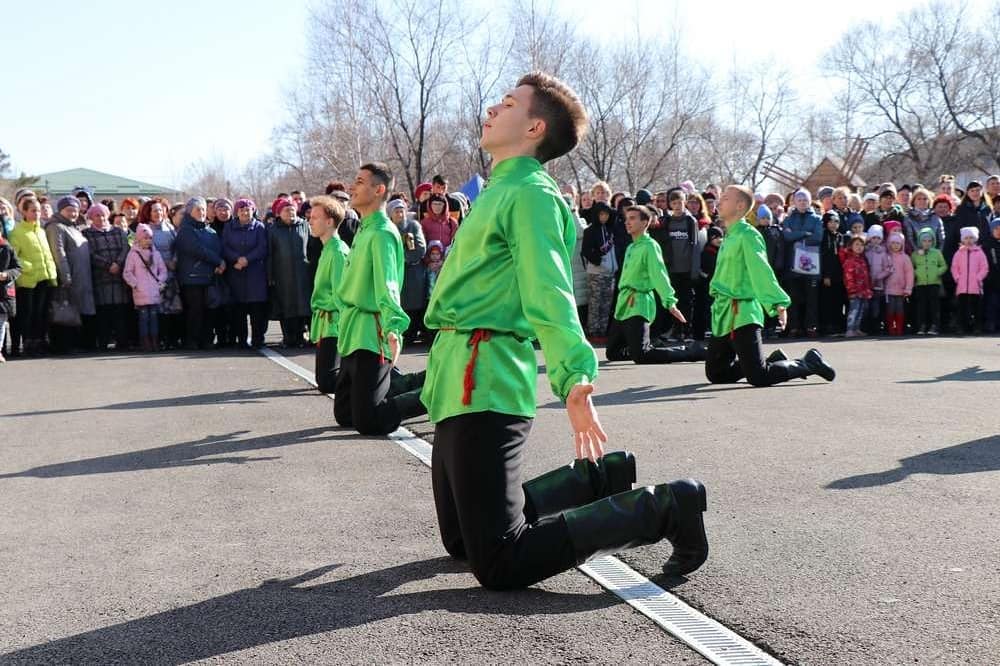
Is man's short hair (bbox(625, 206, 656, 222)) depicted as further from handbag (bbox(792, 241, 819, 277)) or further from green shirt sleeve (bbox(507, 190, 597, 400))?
green shirt sleeve (bbox(507, 190, 597, 400))

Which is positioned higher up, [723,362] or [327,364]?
[327,364]

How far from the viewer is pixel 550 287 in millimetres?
3900

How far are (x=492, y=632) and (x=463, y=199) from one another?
14.1 m

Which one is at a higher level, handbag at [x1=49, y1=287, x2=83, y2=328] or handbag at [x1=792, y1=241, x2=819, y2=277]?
handbag at [x1=792, y1=241, x2=819, y2=277]

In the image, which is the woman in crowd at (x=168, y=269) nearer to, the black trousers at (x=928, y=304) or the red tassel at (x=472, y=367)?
the black trousers at (x=928, y=304)

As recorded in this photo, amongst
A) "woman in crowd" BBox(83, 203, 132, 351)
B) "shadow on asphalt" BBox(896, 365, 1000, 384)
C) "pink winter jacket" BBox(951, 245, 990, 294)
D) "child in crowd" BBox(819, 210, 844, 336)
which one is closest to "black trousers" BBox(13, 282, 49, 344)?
"woman in crowd" BBox(83, 203, 132, 351)

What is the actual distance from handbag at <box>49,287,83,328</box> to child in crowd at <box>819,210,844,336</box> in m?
11.1

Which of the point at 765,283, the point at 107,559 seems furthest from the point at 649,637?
the point at 765,283

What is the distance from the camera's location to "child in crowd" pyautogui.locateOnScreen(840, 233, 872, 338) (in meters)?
17.6

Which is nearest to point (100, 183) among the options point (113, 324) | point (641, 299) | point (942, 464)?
point (113, 324)

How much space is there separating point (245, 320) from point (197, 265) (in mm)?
1035

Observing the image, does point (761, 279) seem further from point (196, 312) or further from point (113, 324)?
point (113, 324)

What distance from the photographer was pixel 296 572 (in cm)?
457

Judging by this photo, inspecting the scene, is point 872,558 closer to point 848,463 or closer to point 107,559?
point 848,463
